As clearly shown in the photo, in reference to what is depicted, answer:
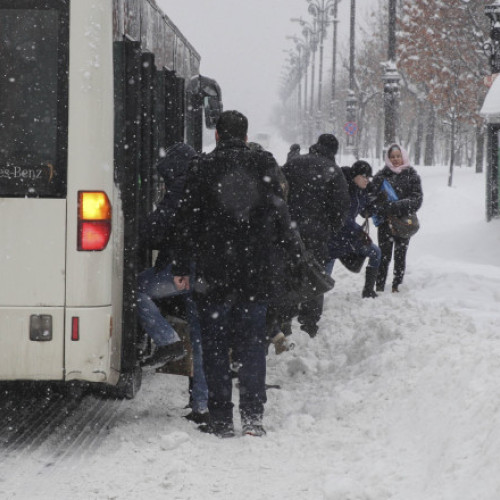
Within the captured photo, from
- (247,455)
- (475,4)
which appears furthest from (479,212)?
(247,455)

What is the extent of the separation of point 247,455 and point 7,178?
208cm

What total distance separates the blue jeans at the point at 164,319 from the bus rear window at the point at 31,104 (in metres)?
1.22

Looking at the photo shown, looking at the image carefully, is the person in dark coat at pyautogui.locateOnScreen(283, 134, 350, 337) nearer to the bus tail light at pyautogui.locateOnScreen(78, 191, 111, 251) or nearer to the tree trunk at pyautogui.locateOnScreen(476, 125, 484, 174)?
the bus tail light at pyautogui.locateOnScreen(78, 191, 111, 251)

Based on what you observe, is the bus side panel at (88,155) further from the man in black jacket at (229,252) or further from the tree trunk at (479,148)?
the tree trunk at (479,148)

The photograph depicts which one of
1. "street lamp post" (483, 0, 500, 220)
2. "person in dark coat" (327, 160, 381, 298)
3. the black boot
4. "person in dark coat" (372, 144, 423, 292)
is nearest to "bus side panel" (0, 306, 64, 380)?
"person in dark coat" (327, 160, 381, 298)

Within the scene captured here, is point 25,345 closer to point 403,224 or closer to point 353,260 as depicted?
point 353,260

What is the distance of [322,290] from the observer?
7043 mm

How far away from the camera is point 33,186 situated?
213 inches

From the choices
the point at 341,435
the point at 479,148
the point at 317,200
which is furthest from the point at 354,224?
the point at 479,148

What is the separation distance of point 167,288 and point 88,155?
1357 millimetres

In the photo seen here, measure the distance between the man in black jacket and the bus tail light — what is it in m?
0.68

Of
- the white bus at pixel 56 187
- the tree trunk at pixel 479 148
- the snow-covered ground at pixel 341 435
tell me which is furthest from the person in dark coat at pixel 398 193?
the tree trunk at pixel 479 148

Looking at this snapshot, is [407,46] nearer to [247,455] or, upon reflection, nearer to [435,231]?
[435,231]

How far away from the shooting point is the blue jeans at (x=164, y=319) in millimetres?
6316
